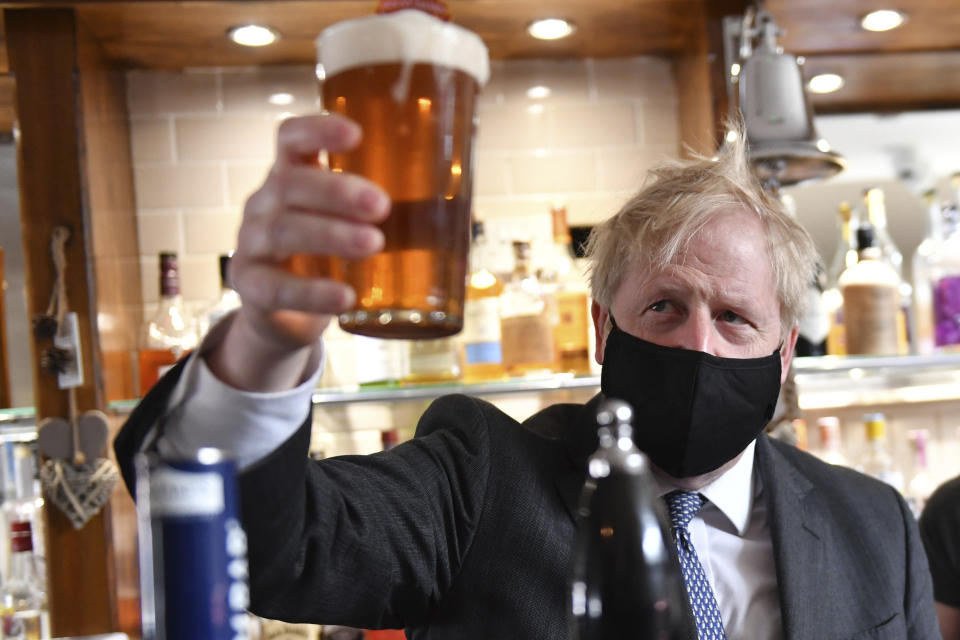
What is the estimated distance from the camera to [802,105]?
1.70 meters

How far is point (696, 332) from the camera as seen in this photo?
1191mm

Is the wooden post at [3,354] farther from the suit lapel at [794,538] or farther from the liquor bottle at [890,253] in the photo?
the liquor bottle at [890,253]

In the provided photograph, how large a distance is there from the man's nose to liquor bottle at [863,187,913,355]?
0.97m

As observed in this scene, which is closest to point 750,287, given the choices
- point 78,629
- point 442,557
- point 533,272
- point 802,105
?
point 442,557

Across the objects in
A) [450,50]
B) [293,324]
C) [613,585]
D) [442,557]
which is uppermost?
[450,50]

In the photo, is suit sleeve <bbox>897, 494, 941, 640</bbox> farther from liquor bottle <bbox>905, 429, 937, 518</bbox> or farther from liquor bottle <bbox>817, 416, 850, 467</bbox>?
liquor bottle <bbox>905, 429, 937, 518</bbox>

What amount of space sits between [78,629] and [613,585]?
146 centimetres

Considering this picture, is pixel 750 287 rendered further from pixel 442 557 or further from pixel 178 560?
pixel 178 560

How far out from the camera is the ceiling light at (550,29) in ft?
6.48

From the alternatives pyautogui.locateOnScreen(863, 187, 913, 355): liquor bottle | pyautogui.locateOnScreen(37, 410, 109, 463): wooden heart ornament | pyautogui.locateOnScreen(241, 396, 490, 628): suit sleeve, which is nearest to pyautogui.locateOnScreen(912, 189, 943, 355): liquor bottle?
pyautogui.locateOnScreen(863, 187, 913, 355): liquor bottle

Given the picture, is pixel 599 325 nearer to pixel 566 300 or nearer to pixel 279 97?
pixel 566 300

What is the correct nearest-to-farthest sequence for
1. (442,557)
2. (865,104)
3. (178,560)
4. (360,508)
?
1. (178,560)
2. (360,508)
3. (442,557)
4. (865,104)

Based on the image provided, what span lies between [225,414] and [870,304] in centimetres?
171

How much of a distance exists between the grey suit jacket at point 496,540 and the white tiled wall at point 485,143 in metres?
0.86
